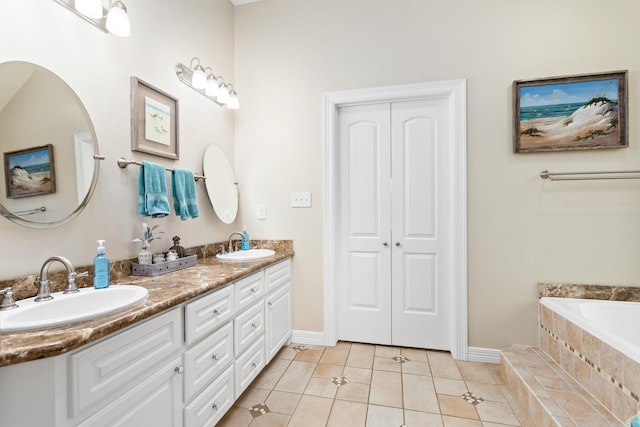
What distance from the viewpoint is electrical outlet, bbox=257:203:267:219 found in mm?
2676

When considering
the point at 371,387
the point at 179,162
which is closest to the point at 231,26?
the point at 179,162

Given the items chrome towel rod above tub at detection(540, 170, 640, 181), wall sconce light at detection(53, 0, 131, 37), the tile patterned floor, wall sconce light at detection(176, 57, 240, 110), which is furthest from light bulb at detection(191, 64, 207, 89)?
chrome towel rod above tub at detection(540, 170, 640, 181)

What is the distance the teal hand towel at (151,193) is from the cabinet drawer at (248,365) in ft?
3.10

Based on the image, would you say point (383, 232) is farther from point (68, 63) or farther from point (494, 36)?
point (68, 63)

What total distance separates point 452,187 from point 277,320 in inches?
65.4

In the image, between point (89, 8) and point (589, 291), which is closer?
point (89, 8)

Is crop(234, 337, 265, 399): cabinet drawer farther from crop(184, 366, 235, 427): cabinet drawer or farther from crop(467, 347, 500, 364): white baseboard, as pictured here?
crop(467, 347, 500, 364): white baseboard

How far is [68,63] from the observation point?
1357mm

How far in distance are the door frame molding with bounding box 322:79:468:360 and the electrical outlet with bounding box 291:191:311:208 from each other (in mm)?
144

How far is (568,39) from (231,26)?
2.62 m

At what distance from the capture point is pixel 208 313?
1439 mm

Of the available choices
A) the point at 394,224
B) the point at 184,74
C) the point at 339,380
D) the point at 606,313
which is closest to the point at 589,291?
the point at 606,313

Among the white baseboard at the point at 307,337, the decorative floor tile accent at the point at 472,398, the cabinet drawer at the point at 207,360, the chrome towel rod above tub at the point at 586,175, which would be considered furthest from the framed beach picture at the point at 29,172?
the chrome towel rod above tub at the point at 586,175

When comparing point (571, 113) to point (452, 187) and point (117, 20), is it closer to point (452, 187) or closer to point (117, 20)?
point (452, 187)
